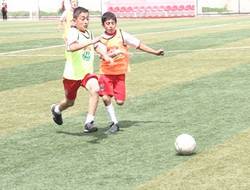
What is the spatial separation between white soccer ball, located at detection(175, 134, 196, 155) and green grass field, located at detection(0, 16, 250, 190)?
0.08 m

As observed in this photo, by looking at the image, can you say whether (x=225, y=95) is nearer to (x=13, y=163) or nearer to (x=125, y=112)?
(x=125, y=112)

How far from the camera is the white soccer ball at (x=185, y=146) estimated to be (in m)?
7.29

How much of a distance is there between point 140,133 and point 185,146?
4.96ft

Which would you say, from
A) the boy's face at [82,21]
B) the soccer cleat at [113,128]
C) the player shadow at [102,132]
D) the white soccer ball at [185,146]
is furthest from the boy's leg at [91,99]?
the white soccer ball at [185,146]

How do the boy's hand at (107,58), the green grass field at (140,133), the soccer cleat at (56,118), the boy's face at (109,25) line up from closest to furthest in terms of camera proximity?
1. the green grass field at (140,133)
2. the boy's hand at (107,58)
3. the boy's face at (109,25)
4. the soccer cleat at (56,118)

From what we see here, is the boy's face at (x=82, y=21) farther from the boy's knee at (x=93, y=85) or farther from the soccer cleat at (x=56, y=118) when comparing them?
the soccer cleat at (x=56, y=118)

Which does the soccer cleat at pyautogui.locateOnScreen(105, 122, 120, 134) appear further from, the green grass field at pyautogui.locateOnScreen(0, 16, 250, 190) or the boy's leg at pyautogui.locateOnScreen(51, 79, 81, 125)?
the boy's leg at pyautogui.locateOnScreen(51, 79, 81, 125)

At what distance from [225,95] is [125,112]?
6.49ft

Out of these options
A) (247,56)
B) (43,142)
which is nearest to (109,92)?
(43,142)

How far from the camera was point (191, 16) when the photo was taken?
56688 mm

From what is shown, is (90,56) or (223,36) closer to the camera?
(90,56)

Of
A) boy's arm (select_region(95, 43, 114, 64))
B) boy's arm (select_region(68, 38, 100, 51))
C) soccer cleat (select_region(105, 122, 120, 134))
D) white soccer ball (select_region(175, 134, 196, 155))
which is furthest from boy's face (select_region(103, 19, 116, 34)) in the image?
white soccer ball (select_region(175, 134, 196, 155))

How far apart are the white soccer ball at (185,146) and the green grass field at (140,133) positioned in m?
0.08

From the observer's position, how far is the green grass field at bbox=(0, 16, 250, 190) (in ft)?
21.2
